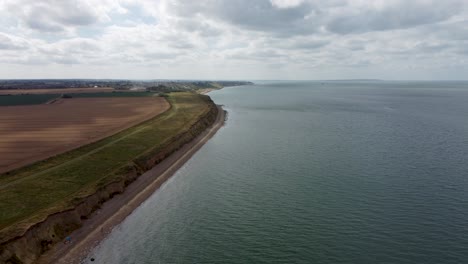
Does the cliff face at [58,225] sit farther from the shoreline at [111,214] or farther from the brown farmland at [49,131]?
the brown farmland at [49,131]

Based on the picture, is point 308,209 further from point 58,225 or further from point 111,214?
point 58,225

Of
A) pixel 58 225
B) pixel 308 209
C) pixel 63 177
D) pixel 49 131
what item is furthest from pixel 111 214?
pixel 49 131

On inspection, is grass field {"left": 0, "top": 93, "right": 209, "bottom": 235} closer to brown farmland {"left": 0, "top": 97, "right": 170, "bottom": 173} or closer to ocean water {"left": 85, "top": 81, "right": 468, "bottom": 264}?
brown farmland {"left": 0, "top": 97, "right": 170, "bottom": 173}

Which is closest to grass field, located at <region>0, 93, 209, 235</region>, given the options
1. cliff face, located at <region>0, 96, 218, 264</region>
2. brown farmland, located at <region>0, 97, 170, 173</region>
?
cliff face, located at <region>0, 96, 218, 264</region>

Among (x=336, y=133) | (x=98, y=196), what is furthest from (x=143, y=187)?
(x=336, y=133)

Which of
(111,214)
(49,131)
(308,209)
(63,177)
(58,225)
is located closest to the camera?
(58,225)

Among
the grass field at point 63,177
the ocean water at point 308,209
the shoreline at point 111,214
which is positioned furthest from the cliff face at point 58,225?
the ocean water at point 308,209

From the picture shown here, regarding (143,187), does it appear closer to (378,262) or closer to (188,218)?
(188,218)
